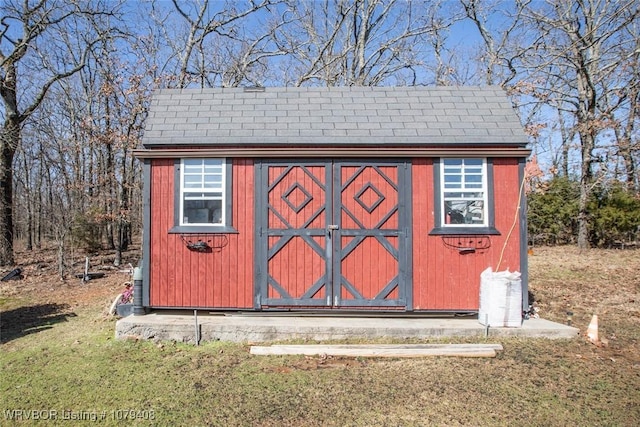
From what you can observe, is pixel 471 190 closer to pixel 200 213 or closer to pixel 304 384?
pixel 304 384

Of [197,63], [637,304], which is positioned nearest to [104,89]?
[197,63]

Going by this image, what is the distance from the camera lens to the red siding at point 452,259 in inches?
238

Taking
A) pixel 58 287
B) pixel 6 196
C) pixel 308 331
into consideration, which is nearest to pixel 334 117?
pixel 308 331

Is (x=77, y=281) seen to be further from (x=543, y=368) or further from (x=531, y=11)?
(x=531, y=11)

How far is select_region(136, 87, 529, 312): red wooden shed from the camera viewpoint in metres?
6.07

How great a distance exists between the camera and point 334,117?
659 centimetres

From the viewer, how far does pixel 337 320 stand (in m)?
6.00

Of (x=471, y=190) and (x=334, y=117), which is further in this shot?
(x=334, y=117)

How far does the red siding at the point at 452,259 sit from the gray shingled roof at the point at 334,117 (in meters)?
0.82

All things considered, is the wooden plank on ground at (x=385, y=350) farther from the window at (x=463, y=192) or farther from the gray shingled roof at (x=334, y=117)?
the gray shingled roof at (x=334, y=117)

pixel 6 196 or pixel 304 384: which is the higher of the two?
pixel 6 196

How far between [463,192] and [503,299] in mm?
1601

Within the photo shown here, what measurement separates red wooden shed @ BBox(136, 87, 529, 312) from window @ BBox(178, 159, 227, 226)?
0.05 feet

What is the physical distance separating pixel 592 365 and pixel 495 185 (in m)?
2.60
